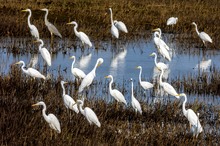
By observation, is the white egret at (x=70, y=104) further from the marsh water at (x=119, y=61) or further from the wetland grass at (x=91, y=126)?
the marsh water at (x=119, y=61)

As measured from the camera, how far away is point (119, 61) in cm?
1538

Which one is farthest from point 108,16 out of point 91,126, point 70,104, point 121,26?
point 91,126

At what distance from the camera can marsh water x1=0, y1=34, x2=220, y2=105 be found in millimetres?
12117

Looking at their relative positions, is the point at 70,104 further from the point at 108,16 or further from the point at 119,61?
the point at 108,16

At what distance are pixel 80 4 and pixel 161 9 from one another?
12.6 feet

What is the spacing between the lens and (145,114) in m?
9.31

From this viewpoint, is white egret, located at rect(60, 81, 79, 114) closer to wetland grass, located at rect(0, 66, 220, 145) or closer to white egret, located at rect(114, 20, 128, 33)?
wetland grass, located at rect(0, 66, 220, 145)

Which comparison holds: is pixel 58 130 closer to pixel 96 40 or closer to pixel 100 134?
pixel 100 134

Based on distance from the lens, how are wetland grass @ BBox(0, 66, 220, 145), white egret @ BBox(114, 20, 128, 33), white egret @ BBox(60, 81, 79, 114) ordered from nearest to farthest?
wetland grass @ BBox(0, 66, 220, 145) → white egret @ BBox(60, 81, 79, 114) → white egret @ BBox(114, 20, 128, 33)

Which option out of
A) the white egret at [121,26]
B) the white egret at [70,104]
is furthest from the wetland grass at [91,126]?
the white egret at [121,26]

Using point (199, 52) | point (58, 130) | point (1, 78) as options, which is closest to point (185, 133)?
point (58, 130)

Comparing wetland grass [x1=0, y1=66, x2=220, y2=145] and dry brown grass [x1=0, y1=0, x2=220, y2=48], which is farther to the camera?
dry brown grass [x1=0, y1=0, x2=220, y2=48]

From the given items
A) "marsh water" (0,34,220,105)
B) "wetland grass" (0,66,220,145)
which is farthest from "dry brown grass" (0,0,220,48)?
"wetland grass" (0,66,220,145)

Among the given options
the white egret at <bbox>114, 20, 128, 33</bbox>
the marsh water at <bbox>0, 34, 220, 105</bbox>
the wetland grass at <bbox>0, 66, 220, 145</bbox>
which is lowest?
the wetland grass at <bbox>0, 66, 220, 145</bbox>
